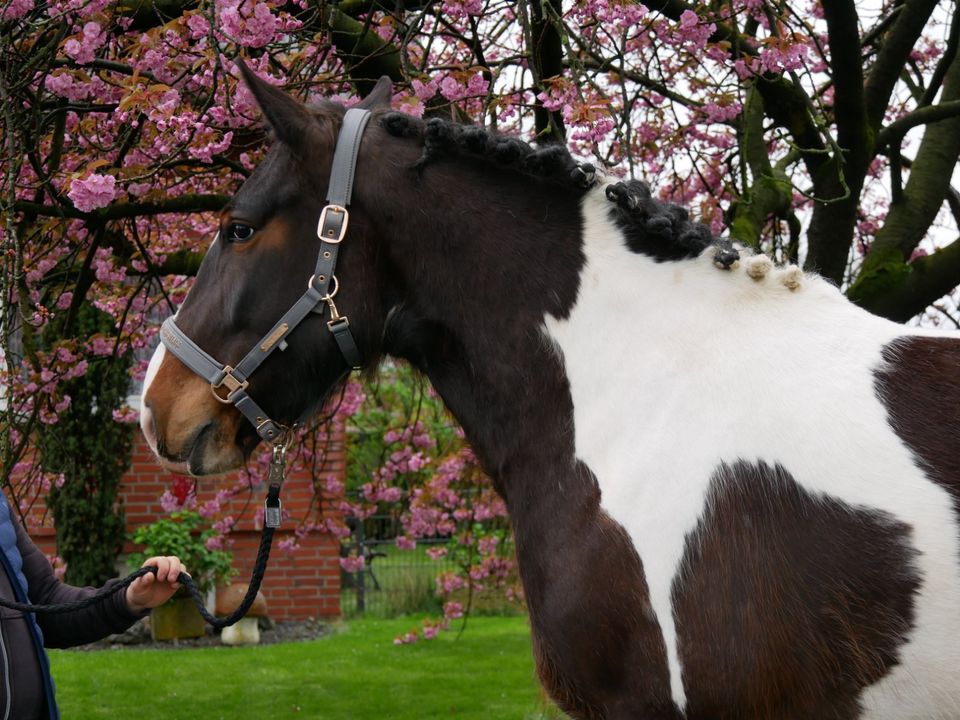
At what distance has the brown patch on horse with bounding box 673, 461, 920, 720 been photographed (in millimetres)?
1929

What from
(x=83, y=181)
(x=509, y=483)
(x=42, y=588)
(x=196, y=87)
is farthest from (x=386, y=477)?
(x=509, y=483)

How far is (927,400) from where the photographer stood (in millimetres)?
2041

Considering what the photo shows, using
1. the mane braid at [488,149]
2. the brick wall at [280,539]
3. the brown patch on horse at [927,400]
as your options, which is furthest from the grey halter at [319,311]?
the brick wall at [280,539]

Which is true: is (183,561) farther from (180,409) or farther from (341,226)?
(341,226)

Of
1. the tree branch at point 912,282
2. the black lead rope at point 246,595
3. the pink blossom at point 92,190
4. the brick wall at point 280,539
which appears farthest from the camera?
the brick wall at point 280,539

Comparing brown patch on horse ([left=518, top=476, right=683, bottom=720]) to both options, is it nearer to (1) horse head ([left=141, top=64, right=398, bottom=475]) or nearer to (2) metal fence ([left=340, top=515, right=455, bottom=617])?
(1) horse head ([left=141, top=64, right=398, bottom=475])

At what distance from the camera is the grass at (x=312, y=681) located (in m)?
7.47

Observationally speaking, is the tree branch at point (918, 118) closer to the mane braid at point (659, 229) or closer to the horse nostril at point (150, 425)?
the mane braid at point (659, 229)

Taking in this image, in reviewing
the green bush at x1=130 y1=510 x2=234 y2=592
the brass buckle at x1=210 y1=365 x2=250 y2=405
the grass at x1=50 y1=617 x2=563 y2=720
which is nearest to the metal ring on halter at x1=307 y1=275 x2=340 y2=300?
the brass buckle at x1=210 y1=365 x2=250 y2=405

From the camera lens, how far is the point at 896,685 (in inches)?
75.3

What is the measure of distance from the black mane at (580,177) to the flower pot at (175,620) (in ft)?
29.0

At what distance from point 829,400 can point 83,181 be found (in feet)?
9.37

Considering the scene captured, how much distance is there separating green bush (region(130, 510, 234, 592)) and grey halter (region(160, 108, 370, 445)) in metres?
8.12

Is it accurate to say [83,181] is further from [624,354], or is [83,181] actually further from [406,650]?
[406,650]
